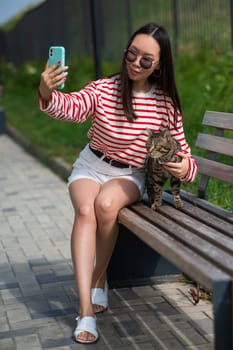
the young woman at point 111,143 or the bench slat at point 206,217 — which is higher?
the young woman at point 111,143

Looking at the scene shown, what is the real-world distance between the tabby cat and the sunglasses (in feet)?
1.06

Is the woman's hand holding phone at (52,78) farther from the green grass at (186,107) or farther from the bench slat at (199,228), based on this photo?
the green grass at (186,107)

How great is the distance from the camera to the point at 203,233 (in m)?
3.37

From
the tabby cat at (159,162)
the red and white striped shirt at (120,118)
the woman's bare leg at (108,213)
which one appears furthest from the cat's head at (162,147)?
the woman's bare leg at (108,213)

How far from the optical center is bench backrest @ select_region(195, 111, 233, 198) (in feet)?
13.4

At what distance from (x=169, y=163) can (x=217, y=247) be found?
0.60 meters

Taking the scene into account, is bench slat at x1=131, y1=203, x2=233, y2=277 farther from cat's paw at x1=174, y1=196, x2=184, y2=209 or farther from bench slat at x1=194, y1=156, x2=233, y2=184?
bench slat at x1=194, y1=156, x2=233, y2=184

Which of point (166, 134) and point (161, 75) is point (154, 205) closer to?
point (166, 134)

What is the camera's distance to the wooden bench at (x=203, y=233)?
2703 millimetres

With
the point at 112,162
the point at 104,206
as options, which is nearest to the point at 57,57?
the point at 112,162

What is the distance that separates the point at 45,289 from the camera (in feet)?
14.5

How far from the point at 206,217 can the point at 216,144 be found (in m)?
0.66

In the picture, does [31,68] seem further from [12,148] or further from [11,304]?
[11,304]

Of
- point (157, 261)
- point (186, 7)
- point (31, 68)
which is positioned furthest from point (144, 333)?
point (31, 68)
